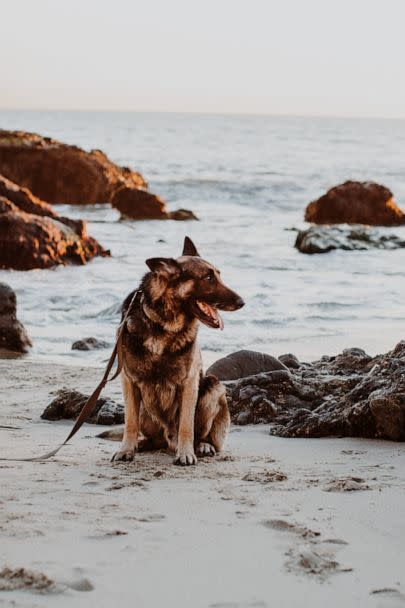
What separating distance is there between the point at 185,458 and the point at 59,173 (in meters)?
33.8

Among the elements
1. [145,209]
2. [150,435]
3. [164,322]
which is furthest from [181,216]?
[164,322]

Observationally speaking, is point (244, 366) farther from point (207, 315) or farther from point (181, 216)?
point (181, 216)

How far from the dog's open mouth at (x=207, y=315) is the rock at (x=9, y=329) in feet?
15.9

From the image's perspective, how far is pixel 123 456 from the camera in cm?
539

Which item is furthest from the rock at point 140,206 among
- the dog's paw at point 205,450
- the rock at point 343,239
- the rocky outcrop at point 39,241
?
the dog's paw at point 205,450

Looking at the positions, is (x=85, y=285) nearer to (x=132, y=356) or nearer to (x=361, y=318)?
(x=361, y=318)

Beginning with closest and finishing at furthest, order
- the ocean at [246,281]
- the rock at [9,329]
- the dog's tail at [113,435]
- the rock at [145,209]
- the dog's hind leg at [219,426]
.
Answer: the dog's hind leg at [219,426], the dog's tail at [113,435], the rock at [9,329], the ocean at [246,281], the rock at [145,209]

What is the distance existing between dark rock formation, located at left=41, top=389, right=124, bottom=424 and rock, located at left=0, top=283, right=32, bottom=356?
122 inches

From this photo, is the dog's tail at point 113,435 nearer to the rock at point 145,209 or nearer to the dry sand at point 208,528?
the dry sand at point 208,528

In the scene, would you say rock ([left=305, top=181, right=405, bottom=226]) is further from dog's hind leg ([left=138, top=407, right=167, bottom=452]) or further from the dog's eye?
the dog's eye

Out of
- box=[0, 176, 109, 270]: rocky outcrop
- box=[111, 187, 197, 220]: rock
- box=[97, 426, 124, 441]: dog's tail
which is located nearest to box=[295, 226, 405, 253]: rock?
box=[0, 176, 109, 270]: rocky outcrop

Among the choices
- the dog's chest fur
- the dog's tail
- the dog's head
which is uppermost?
the dog's head

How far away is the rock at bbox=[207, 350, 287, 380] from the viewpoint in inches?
312

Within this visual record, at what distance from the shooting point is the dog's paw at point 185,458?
5.35 meters
